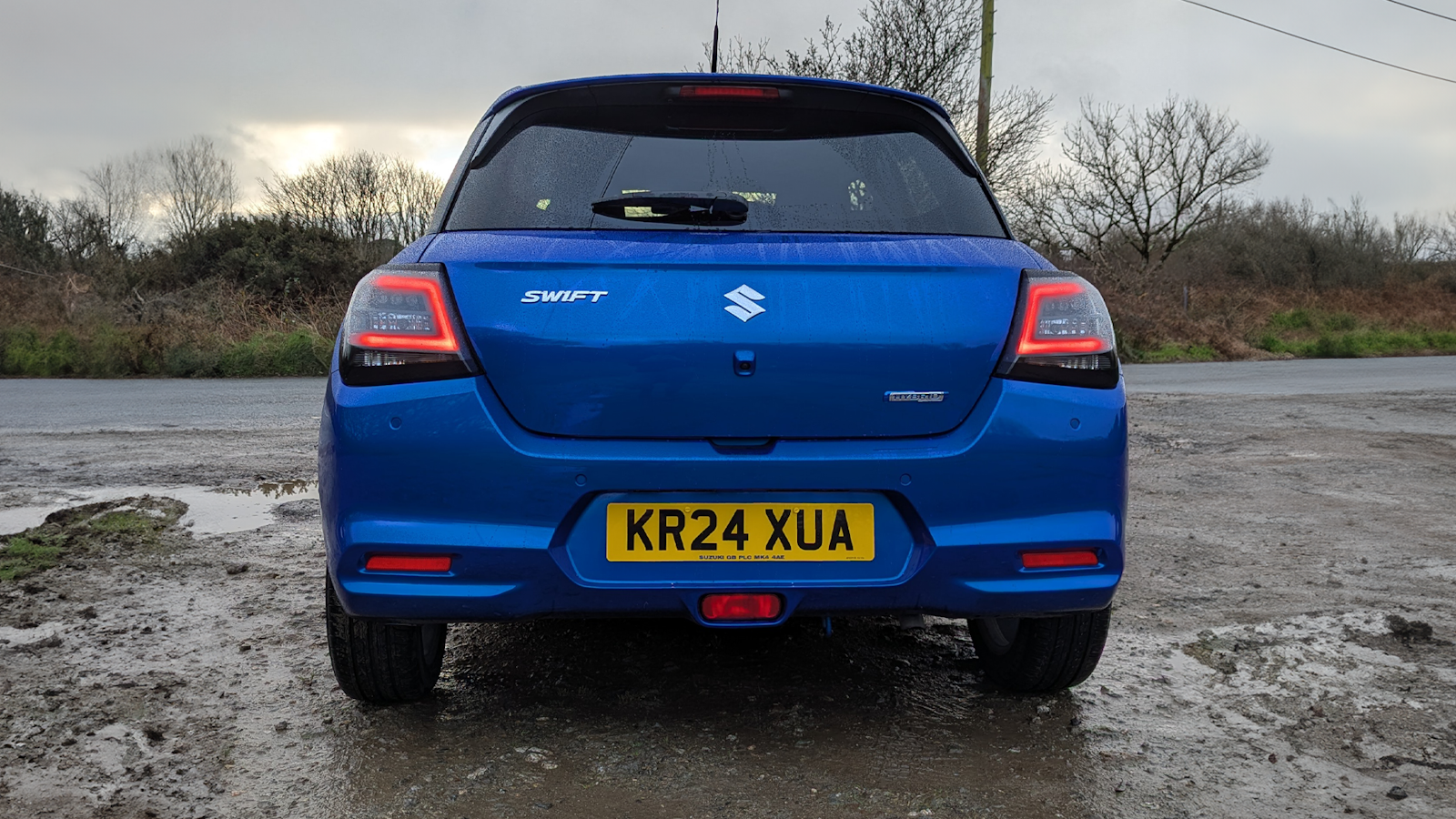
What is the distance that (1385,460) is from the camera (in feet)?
25.2

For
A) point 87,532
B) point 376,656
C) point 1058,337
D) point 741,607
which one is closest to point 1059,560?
point 1058,337

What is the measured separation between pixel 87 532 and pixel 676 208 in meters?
3.92

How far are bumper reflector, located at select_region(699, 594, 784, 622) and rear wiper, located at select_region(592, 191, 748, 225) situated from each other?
2.84 feet

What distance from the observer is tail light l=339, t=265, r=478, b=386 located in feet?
7.91

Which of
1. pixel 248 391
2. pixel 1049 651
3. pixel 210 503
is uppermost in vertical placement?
pixel 1049 651

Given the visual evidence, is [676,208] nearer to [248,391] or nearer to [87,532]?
[87,532]

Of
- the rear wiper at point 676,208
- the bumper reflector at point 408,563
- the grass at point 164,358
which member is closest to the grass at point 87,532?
the bumper reflector at point 408,563

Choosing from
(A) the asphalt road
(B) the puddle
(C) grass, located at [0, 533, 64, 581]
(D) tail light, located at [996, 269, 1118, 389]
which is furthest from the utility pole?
(D) tail light, located at [996, 269, 1118, 389]

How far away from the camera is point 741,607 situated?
2.46 meters

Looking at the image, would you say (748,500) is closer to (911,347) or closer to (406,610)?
(911,347)

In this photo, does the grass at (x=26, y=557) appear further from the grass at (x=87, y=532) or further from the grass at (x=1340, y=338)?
the grass at (x=1340, y=338)

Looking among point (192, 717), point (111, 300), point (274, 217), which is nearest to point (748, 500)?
point (192, 717)

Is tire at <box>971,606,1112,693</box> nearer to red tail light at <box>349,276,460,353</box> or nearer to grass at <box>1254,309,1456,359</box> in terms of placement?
red tail light at <box>349,276,460,353</box>

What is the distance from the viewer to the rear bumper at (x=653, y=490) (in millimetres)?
2373
